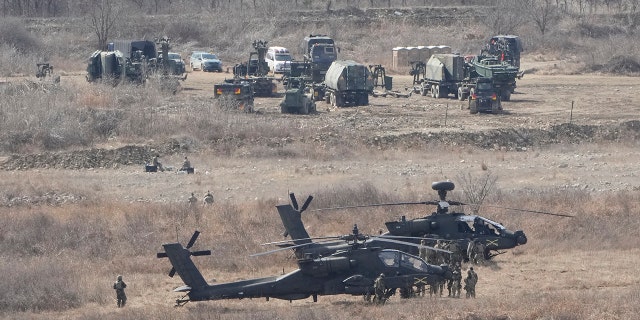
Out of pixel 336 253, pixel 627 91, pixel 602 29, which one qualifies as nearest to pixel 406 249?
pixel 336 253

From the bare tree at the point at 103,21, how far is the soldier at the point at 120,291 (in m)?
43.7

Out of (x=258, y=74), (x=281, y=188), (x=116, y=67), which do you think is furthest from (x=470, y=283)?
(x=258, y=74)

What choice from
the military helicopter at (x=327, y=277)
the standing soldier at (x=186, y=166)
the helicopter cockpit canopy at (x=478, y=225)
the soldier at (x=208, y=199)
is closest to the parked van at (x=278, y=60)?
the standing soldier at (x=186, y=166)

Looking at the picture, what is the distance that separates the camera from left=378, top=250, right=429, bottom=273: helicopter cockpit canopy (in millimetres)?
16828

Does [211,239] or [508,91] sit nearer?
[211,239]

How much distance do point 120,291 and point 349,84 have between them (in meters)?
24.1

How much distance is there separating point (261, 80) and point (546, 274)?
26431 mm

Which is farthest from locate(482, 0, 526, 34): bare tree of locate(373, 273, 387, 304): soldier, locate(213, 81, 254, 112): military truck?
locate(373, 273, 387, 304): soldier

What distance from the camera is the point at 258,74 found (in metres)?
46.5

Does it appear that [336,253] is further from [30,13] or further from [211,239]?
[30,13]

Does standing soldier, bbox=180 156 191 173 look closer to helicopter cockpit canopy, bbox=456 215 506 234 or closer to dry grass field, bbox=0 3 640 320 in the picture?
dry grass field, bbox=0 3 640 320

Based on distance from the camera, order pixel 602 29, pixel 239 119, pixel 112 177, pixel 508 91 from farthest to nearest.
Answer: pixel 602 29 < pixel 508 91 < pixel 239 119 < pixel 112 177

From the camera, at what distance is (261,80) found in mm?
44438

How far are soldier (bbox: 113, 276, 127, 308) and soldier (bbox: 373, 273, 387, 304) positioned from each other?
431 cm
